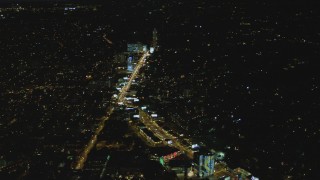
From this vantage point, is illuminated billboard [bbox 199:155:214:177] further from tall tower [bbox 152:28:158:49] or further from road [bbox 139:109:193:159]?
tall tower [bbox 152:28:158:49]

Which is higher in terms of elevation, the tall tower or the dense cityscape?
the tall tower

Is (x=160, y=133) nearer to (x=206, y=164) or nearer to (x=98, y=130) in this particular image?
(x=98, y=130)

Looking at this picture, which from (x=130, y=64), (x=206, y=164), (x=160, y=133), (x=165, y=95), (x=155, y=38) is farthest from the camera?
(x=155, y=38)

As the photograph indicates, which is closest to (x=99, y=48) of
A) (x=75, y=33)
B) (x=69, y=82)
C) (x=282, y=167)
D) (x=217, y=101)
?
(x=75, y=33)

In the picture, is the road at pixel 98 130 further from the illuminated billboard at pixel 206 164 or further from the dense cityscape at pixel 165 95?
the illuminated billboard at pixel 206 164

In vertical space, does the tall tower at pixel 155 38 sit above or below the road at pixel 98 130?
above

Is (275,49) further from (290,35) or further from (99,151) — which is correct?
(99,151)

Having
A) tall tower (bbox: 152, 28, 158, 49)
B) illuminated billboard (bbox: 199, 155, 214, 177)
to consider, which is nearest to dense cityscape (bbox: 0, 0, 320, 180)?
illuminated billboard (bbox: 199, 155, 214, 177)

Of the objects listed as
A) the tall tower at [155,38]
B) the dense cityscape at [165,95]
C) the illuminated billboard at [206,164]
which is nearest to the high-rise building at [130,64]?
the dense cityscape at [165,95]

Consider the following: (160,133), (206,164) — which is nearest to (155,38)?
(160,133)
